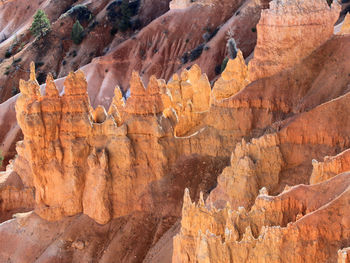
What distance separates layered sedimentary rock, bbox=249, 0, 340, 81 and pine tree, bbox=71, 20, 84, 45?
60.4 metres

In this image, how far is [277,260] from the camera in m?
18.8

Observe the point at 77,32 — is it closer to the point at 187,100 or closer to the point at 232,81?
the point at 187,100

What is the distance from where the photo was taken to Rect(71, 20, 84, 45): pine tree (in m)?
88.2

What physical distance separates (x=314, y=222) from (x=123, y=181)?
16777mm

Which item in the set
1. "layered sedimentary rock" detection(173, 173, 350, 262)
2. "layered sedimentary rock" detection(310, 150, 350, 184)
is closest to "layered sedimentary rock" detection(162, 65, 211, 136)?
"layered sedimentary rock" detection(310, 150, 350, 184)

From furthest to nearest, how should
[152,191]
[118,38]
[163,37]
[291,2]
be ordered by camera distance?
[118,38]
[163,37]
[152,191]
[291,2]

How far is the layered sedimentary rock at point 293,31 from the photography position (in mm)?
31203

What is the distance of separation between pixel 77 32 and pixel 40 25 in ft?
21.0

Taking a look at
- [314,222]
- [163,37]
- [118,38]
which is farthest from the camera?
[118,38]

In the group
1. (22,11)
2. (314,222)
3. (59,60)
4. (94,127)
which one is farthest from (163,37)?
(314,222)

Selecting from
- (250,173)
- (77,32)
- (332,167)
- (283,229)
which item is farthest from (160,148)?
(77,32)

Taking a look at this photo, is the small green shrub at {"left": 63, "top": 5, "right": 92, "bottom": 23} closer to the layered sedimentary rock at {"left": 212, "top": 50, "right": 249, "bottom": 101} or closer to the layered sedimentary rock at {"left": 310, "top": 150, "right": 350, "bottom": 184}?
the layered sedimentary rock at {"left": 212, "top": 50, "right": 249, "bottom": 101}

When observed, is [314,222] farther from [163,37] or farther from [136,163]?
[163,37]

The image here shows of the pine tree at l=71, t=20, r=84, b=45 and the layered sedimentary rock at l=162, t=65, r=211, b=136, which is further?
the pine tree at l=71, t=20, r=84, b=45
